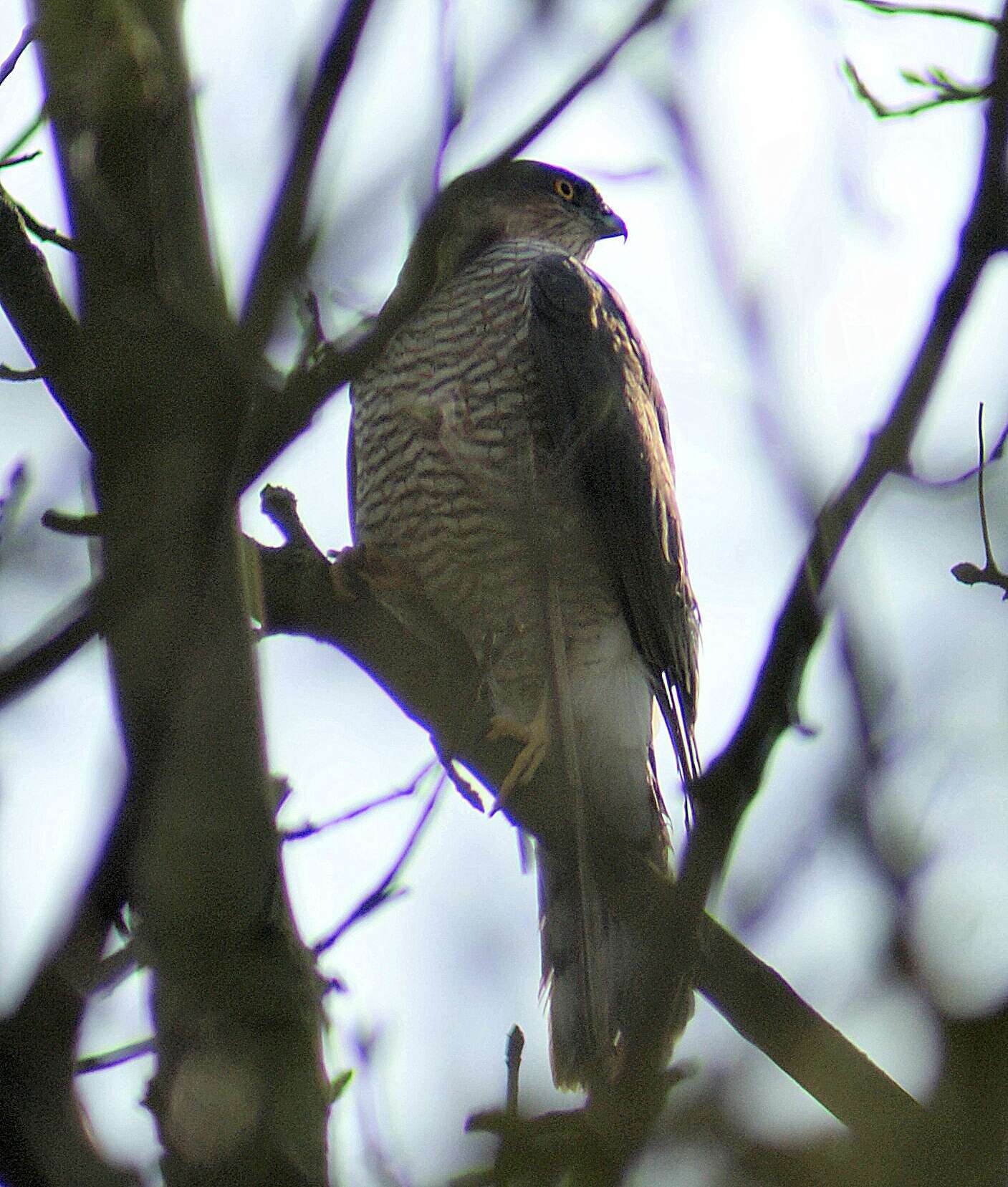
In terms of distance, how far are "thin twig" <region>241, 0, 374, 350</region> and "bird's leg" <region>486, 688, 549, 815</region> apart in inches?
106

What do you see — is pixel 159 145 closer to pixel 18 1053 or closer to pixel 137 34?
pixel 137 34

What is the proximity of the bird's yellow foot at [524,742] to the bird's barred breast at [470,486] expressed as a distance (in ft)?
0.87

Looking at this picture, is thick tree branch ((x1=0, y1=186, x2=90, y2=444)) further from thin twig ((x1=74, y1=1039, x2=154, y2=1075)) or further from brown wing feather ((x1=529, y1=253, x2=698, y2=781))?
brown wing feather ((x1=529, y1=253, x2=698, y2=781))

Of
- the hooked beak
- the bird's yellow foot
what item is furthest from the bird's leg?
the hooked beak

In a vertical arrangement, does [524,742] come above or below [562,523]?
below

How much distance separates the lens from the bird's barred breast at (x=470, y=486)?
482 centimetres

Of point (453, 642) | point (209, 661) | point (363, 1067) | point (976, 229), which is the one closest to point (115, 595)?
point (209, 661)

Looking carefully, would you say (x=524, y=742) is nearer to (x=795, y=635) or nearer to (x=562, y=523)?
(x=562, y=523)

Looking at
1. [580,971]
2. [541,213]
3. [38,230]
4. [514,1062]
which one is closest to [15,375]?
[38,230]

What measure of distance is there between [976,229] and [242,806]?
48.1 inches

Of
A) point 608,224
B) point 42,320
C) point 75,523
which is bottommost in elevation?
point 608,224

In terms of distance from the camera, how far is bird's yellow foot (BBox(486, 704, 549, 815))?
416 centimetres

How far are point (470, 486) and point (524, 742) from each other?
0.86 meters

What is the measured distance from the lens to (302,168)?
1576 mm
